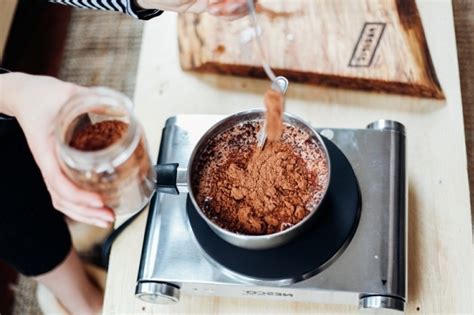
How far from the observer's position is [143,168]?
0.70m

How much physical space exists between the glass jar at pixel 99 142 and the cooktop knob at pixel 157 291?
0.15 meters

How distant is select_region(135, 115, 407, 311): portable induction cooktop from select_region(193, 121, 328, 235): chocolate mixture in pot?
0.17 feet

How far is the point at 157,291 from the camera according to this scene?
0.79 m

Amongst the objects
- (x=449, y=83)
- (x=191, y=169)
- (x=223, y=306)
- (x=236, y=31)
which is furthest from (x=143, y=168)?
(x=449, y=83)

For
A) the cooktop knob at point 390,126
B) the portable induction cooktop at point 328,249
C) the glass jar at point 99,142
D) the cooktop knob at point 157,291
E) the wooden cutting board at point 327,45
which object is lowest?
the cooktop knob at point 157,291

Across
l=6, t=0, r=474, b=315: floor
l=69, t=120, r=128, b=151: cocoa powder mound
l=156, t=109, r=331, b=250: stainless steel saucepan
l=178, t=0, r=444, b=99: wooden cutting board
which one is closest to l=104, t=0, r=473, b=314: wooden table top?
l=178, t=0, r=444, b=99: wooden cutting board

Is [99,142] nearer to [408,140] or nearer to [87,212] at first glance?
[87,212]

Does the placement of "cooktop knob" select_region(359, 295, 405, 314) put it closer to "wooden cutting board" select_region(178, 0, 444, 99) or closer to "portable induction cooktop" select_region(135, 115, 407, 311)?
"portable induction cooktop" select_region(135, 115, 407, 311)

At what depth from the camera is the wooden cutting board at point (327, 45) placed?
97 centimetres

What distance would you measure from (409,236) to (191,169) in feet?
1.11

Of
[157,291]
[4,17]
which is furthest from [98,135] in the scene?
[4,17]

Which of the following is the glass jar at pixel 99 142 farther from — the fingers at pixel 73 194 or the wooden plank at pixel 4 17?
the wooden plank at pixel 4 17

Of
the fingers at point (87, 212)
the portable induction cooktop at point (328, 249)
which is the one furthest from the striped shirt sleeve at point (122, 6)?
the fingers at point (87, 212)

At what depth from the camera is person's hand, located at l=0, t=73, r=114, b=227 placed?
69 centimetres
